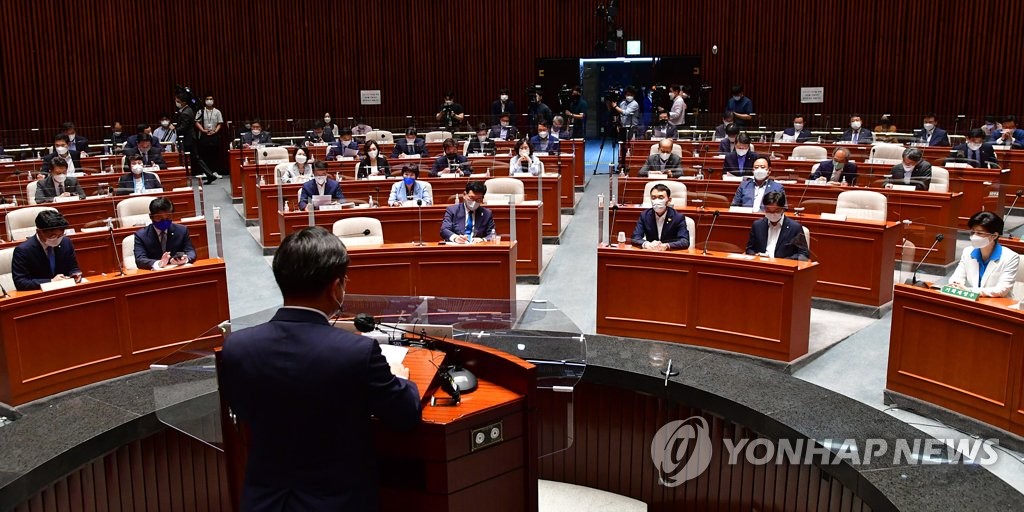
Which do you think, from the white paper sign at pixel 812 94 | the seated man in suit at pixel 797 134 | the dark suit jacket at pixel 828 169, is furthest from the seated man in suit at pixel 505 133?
the white paper sign at pixel 812 94

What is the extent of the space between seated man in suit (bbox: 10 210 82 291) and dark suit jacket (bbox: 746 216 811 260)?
5.44 m

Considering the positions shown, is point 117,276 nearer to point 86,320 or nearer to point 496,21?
point 86,320

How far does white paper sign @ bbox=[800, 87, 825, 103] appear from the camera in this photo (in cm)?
1795

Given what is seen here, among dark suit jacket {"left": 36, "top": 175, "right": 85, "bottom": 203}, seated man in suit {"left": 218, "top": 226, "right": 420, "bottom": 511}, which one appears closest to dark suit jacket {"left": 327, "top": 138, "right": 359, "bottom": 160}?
dark suit jacket {"left": 36, "top": 175, "right": 85, "bottom": 203}

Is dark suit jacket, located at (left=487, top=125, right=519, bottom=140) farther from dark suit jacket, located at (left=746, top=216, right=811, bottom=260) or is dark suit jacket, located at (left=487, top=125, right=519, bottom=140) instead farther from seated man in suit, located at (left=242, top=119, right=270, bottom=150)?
dark suit jacket, located at (left=746, top=216, right=811, bottom=260)

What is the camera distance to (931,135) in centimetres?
1373

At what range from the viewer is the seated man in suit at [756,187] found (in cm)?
897

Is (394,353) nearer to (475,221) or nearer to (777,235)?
(777,235)

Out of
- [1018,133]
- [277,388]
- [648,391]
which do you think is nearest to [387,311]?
[277,388]

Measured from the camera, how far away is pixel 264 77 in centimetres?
1873

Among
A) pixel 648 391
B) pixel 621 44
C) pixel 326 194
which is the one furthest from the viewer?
pixel 621 44

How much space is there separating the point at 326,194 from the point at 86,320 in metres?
3.94

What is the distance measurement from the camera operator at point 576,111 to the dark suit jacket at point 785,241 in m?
9.41

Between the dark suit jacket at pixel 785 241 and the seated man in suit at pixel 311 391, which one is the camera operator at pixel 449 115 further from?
the seated man in suit at pixel 311 391
